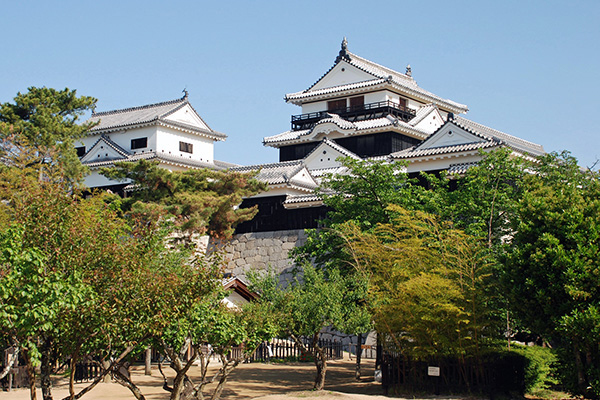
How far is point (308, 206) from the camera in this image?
102 feet

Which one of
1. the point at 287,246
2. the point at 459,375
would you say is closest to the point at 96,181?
the point at 287,246

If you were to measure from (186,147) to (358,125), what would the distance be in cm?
1033

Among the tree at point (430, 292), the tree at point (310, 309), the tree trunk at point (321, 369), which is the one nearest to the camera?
the tree at point (430, 292)

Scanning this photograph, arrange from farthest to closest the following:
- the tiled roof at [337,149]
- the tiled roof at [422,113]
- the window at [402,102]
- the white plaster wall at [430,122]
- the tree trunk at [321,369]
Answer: the window at [402,102]
the white plaster wall at [430,122]
the tiled roof at [422,113]
the tiled roof at [337,149]
the tree trunk at [321,369]

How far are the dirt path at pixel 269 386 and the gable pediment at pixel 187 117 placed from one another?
1963 cm

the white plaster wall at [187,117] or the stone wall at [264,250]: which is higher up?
the white plaster wall at [187,117]

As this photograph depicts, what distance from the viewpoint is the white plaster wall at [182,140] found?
40.2 metres

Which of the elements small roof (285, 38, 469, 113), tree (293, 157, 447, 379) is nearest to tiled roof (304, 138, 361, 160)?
small roof (285, 38, 469, 113)

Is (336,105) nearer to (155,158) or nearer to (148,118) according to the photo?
(148,118)

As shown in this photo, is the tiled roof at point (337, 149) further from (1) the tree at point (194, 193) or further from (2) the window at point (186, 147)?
(2) the window at point (186, 147)

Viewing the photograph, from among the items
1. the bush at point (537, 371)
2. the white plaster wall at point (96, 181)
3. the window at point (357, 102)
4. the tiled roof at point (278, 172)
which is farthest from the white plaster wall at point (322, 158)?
the bush at point (537, 371)

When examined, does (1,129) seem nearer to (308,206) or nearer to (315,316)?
(308,206)

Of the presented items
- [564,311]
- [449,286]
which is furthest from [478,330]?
[564,311]

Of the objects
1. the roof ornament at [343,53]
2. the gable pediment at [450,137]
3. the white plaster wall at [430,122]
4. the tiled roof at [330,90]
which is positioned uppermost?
the roof ornament at [343,53]
